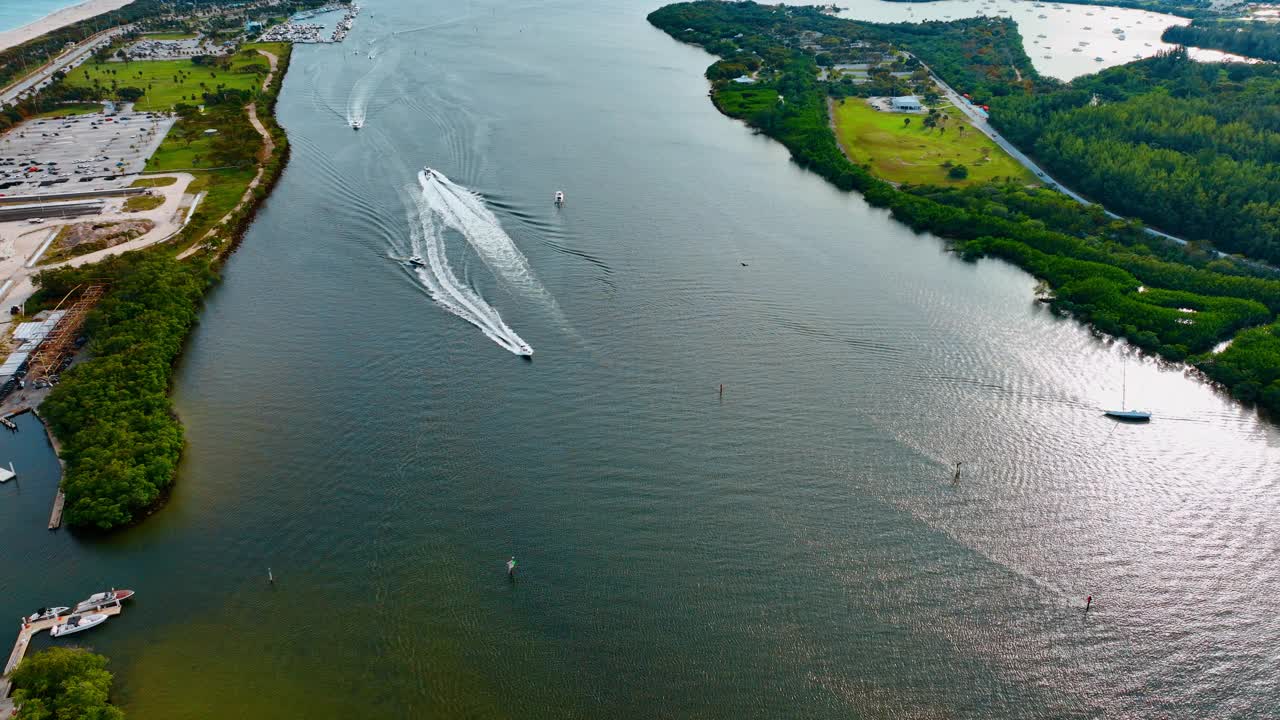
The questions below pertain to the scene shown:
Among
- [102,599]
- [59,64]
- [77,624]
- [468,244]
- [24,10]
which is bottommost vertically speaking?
[77,624]

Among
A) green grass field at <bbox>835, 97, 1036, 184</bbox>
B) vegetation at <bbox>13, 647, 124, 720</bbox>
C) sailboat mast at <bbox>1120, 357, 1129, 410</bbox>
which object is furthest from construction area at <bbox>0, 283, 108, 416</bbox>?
green grass field at <bbox>835, 97, 1036, 184</bbox>

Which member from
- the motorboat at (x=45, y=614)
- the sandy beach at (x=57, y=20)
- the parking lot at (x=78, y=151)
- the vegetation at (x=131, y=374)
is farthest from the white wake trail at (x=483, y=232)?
the sandy beach at (x=57, y=20)

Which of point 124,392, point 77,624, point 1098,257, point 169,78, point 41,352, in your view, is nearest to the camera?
point 77,624

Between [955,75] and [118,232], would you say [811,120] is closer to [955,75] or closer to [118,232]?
[955,75]

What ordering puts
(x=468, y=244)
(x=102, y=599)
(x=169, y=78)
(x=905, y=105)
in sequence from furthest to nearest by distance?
(x=169, y=78), (x=905, y=105), (x=468, y=244), (x=102, y=599)

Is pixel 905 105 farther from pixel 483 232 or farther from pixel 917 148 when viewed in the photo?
pixel 483 232

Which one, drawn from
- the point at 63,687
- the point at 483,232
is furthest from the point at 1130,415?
the point at 63,687

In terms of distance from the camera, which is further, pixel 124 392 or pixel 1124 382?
pixel 1124 382

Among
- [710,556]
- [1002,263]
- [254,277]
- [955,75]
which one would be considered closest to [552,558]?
[710,556]
